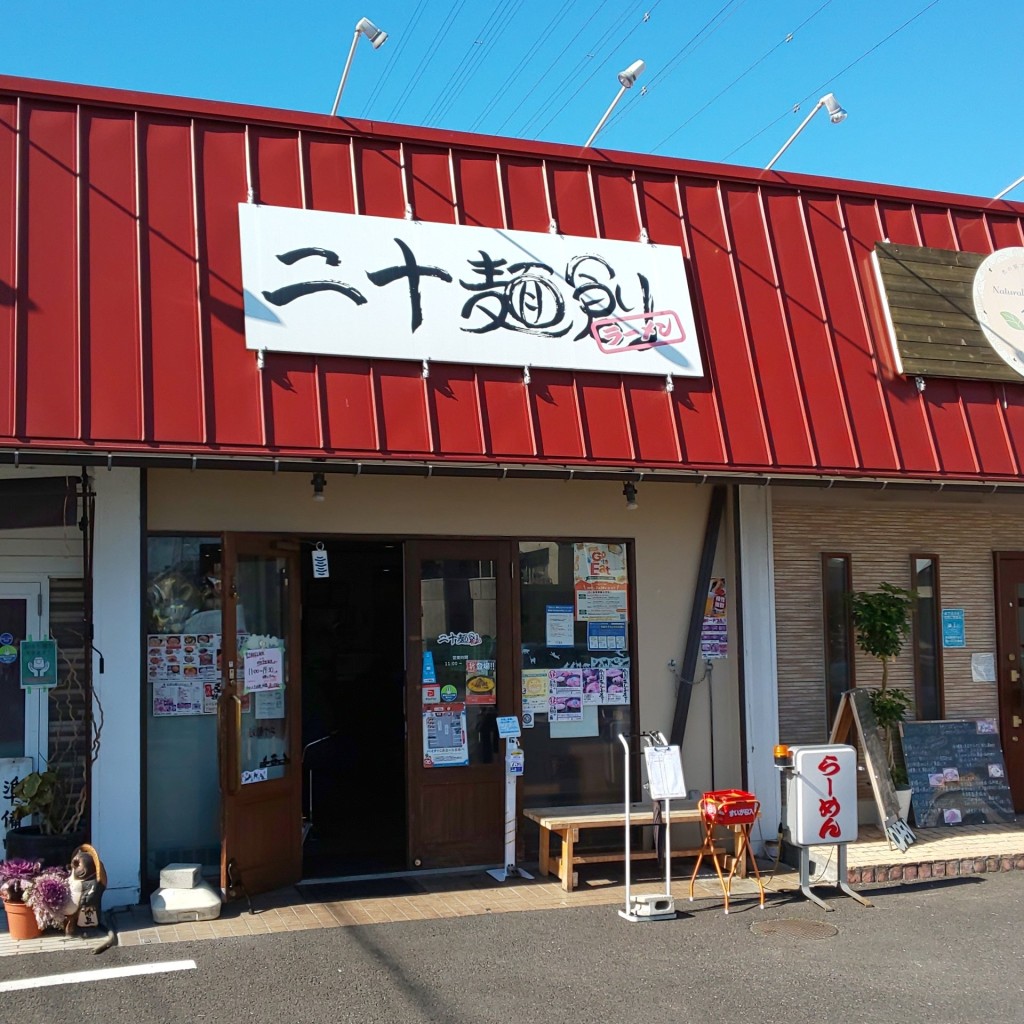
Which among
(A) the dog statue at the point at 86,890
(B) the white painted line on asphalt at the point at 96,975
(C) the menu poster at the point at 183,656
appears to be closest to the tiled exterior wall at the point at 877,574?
(C) the menu poster at the point at 183,656

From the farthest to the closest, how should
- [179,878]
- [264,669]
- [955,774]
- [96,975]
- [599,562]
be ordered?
1. [955,774]
2. [599,562]
3. [264,669]
4. [179,878]
5. [96,975]

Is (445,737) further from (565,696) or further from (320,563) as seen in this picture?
(320,563)

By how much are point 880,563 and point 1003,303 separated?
2.55 metres

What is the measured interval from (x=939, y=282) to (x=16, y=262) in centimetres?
735

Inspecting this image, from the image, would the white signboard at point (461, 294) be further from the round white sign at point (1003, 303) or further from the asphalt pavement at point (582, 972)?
the asphalt pavement at point (582, 972)

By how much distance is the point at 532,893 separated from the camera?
828 cm

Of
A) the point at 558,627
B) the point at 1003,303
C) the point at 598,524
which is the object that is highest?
the point at 1003,303

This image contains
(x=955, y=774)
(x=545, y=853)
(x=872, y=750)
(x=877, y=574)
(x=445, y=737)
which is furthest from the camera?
(x=877, y=574)

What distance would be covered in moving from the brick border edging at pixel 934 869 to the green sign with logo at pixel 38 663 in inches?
234

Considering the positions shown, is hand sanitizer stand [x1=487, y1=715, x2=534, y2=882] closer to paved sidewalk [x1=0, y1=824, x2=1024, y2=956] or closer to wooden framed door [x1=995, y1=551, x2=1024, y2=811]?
paved sidewalk [x1=0, y1=824, x2=1024, y2=956]

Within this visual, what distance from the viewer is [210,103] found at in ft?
26.5

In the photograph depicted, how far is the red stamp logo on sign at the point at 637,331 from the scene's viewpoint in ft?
28.2

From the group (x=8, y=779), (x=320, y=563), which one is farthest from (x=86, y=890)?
(x=320, y=563)

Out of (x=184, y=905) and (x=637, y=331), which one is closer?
(x=184, y=905)
